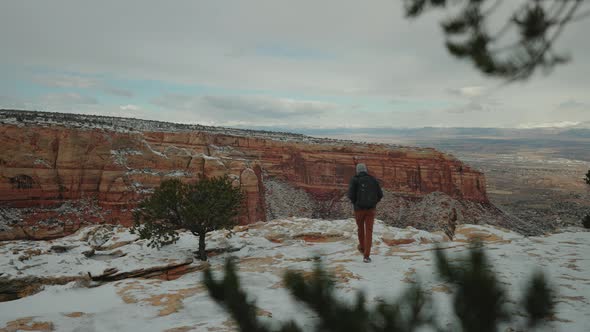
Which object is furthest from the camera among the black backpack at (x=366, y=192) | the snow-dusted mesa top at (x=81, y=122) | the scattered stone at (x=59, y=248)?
the snow-dusted mesa top at (x=81, y=122)

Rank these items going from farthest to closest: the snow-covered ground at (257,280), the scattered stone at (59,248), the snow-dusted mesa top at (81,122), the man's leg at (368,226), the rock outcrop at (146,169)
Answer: the snow-dusted mesa top at (81,122) < the rock outcrop at (146,169) < the scattered stone at (59,248) < the man's leg at (368,226) < the snow-covered ground at (257,280)

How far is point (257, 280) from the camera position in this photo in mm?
7578

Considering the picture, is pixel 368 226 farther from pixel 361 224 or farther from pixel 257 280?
pixel 257 280

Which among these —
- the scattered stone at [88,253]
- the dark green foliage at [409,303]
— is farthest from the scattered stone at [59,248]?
the dark green foliage at [409,303]

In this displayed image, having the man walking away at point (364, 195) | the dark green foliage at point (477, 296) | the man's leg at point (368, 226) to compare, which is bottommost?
the man's leg at point (368, 226)

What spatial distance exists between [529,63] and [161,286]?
24.6ft

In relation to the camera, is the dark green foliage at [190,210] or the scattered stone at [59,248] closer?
the dark green foliage at [190,210]

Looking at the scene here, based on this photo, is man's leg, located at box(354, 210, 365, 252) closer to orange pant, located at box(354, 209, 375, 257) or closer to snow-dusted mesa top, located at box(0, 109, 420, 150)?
orange pant, located at box(354, 209, 375, 257)

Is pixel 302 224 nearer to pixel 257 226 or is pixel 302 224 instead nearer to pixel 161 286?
pixel 257 226

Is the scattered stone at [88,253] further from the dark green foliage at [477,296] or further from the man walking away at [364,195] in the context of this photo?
the dark green foliage at [477,296]

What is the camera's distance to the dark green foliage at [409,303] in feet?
6.38

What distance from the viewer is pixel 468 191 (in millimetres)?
43250

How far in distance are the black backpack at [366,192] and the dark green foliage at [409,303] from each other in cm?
543

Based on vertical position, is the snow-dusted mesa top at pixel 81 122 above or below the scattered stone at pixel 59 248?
above
